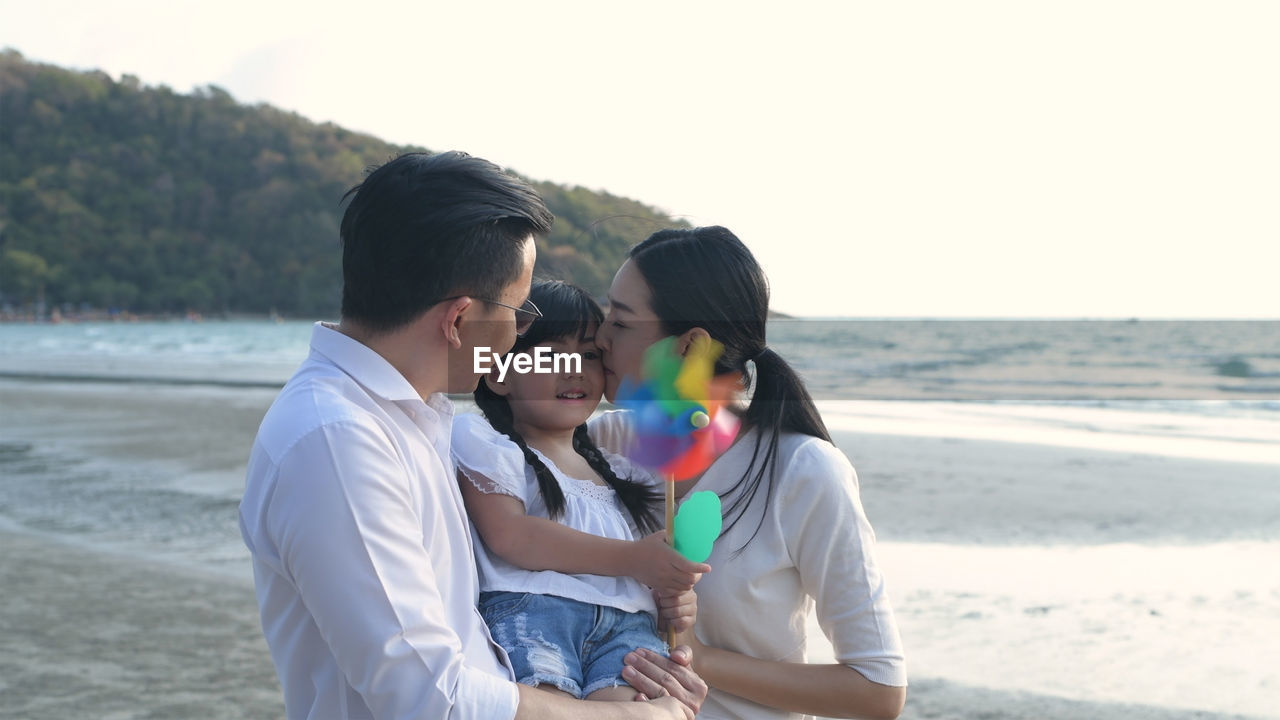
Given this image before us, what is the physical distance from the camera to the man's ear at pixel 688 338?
82.9 inches

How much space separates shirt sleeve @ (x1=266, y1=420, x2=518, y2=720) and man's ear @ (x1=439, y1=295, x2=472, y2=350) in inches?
9.9

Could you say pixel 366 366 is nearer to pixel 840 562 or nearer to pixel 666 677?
pixel 666 677

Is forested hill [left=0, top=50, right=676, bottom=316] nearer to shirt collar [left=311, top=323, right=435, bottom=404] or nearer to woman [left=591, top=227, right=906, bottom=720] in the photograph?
woman [left=591, top=227, right=906, bottom=720]

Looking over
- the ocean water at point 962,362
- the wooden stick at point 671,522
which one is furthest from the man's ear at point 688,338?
the ocean water at point 962,362

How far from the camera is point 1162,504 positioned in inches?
343

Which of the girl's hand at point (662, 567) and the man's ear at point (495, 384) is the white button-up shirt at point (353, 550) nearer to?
the girl's hand at point (662, 567)

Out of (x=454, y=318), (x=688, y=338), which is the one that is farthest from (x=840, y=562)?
(x=454, y=318)

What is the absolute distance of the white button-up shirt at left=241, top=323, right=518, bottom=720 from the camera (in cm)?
143

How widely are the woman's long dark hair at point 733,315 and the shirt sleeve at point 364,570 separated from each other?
2.62 ft

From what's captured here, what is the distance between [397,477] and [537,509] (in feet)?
2.27

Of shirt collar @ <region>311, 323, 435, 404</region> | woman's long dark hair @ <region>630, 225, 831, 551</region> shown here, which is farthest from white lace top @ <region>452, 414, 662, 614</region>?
shirt collar @ <region>311, 323, 435, 404</region>

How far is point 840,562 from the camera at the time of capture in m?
2.06

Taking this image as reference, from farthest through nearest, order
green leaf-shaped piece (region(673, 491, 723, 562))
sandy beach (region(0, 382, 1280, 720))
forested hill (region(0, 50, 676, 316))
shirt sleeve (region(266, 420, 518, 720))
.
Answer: forested hill (region(0, 50, 676, 316)) < sandy beach (region(0, 382, 1280, 720)) < green leaf-shaped piece (region(673, 491, 723, 562)) < shirt sleeve (region(266, 420, 518, 720))

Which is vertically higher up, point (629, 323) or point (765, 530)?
point (629, 323)
